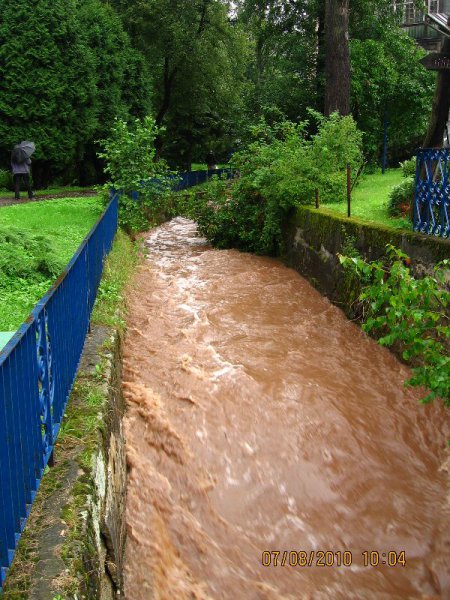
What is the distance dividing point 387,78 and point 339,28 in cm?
503

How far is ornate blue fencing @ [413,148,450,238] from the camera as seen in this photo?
7137mm

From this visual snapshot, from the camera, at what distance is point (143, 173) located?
48.8 feet

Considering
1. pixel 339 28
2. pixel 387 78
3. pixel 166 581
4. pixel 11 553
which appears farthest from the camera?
pixel 387 78

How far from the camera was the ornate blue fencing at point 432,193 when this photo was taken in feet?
23.4

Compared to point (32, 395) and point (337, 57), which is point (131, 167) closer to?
point (337, 57)

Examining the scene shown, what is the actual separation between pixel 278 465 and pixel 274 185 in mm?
8485

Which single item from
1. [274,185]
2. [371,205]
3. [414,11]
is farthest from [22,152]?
[414,11]

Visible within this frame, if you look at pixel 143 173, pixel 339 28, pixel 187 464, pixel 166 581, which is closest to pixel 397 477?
pixel 187 464

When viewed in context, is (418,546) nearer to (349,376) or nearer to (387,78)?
(349,376)

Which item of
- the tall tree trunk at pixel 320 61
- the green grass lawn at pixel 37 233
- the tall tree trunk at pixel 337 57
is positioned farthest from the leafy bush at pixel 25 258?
the tall tree trunk at pixel 320 61

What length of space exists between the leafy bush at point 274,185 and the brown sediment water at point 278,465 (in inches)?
166
